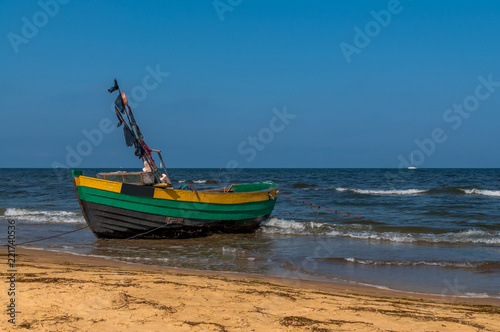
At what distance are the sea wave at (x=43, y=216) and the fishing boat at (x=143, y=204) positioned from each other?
18.9ft

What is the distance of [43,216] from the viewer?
1814 centimetres

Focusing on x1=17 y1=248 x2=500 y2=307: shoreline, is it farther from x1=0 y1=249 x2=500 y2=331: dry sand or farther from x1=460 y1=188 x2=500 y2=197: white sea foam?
x1=460 y1=188 x2=500 y2=197: white sea foam

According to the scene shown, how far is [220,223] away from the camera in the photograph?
43.9 ft

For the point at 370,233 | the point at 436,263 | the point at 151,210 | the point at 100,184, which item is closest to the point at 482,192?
the point at 370,233

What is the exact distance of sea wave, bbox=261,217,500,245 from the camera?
514 inches

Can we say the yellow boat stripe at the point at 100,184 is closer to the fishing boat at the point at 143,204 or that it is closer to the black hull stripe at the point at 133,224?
the fishing boat at the point at 143,204

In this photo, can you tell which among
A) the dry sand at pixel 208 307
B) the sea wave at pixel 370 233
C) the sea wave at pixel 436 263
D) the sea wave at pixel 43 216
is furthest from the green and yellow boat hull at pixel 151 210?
the sea wave at pixel 43 216

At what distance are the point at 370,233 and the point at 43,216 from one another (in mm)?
13297

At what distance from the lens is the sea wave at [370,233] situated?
13.1 metres

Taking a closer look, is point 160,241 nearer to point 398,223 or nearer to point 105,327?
point 105,327

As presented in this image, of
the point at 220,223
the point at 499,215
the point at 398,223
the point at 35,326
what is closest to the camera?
the point at 35,326

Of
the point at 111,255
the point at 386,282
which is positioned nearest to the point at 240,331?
the point at 386,282

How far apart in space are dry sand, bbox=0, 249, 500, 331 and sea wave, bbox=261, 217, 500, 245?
257 inches

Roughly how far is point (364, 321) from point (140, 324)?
2.47m
